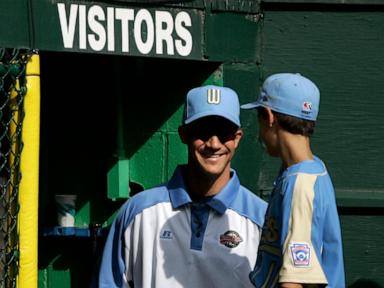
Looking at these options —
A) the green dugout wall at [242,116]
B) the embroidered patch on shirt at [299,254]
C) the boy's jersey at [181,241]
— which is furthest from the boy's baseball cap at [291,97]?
the green dugout wall at [242,116]

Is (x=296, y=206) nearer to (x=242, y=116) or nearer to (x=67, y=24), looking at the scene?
(x=67, y=24)

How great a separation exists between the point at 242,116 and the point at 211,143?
4.10 ft

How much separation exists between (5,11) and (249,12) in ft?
4.72

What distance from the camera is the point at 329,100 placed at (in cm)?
604

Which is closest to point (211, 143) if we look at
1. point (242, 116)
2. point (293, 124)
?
point (293, 124)

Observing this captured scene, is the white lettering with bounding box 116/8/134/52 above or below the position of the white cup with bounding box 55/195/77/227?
above

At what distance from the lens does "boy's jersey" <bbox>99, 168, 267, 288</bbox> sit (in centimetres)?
475

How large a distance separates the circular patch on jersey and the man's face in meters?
0.26

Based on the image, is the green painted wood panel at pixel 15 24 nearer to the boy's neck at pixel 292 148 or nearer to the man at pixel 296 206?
the man at pixel 296 206

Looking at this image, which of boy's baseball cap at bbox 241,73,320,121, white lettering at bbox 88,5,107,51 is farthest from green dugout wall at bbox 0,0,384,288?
boy's baseball cap at bbox 241,73,320,121

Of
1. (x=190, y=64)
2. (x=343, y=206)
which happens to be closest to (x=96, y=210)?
(x=190, y=64)

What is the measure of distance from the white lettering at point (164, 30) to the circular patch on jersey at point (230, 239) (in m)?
1.19

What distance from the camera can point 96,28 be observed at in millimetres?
5395

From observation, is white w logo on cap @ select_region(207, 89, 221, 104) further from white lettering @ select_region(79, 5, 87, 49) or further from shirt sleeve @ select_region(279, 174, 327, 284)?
shirt sleeve @ select_region(279, 174, 327, 284)
